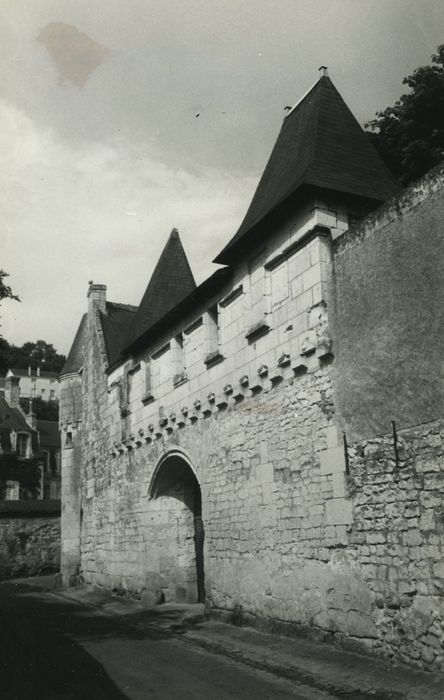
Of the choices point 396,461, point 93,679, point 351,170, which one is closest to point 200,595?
point 93,679

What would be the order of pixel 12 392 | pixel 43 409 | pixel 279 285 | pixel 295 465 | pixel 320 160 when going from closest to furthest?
pixel 295 465 → pixel 320 160 → pixel 279 285 → pixel 12 392 → pixel 43 409

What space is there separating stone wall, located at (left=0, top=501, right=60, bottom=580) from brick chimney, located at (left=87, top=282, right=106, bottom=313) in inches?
333

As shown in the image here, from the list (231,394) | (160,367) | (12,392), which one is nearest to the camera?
(231,394)

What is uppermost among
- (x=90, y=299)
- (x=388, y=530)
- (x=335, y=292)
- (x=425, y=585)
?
(x=90, y=299)

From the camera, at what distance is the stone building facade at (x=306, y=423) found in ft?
22.5

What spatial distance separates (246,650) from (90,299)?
43.6 ft

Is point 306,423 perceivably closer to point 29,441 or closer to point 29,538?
point 29,538

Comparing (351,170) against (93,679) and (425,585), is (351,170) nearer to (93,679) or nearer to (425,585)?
(425,585)

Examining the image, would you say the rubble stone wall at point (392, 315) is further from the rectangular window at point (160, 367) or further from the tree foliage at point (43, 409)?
the tree foliage at point (43, 409)

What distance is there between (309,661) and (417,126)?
40.9 ft

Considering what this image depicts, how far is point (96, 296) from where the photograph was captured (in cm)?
1983

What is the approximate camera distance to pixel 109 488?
16.9 m

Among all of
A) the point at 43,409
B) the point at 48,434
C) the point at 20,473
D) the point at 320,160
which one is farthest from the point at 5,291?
the point at 43,409

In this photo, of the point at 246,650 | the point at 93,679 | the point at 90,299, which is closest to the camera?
the point at 93,679
